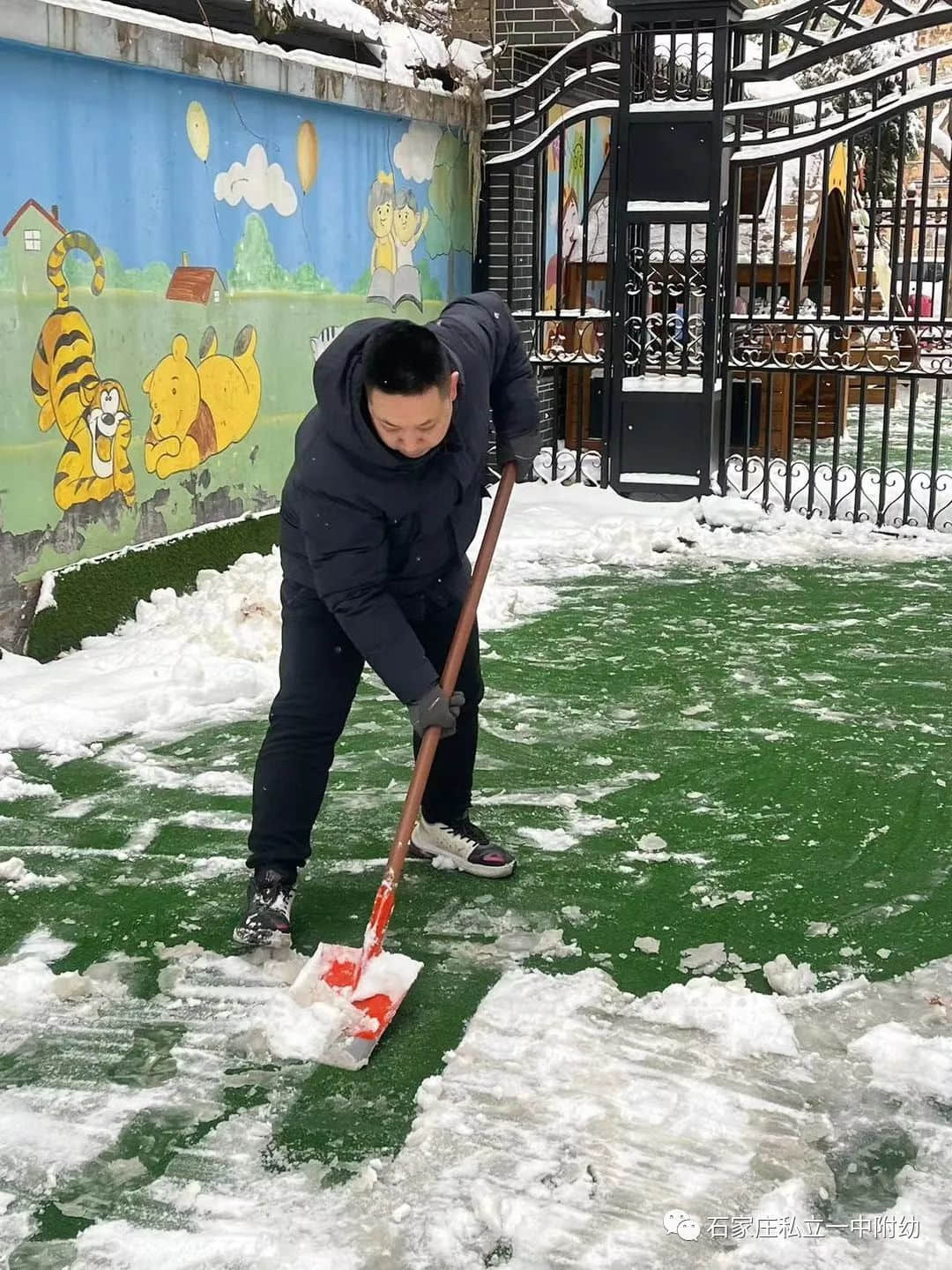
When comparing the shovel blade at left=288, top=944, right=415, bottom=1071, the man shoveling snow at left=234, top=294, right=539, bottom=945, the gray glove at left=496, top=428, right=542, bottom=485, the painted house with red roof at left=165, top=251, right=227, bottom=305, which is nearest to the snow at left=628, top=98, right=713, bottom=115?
the painted house with red roof at left=165, top=251, right=227, bottom=305

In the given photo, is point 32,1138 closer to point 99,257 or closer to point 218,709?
point 218,709

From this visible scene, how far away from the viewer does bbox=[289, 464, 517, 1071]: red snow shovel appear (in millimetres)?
3271

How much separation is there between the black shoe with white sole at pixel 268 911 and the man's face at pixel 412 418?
48.8 inches

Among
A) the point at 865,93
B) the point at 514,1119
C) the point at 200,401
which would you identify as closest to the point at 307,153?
the point at 200,401

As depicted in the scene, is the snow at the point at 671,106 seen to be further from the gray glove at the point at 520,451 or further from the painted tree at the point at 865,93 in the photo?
the painted tree at the point at 865,93

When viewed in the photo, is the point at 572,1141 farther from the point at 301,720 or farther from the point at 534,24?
the point at 534,24

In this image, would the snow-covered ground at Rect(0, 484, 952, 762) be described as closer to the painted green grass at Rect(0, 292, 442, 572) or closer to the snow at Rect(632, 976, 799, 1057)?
the painted green grass at Rect(0, 292, 442, 572)

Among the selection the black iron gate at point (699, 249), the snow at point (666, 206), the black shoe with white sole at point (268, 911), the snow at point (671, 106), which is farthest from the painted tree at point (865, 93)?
the black shoe with white sole at point (268, 911)

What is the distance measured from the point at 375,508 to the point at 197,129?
452cm

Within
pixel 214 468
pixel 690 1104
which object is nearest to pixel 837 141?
pixel 214 468

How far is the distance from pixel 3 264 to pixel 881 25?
19.4 feet

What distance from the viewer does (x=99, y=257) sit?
6.60 meters

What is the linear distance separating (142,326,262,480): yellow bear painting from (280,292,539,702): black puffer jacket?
3487 mm

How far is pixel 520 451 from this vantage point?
4.20 m
